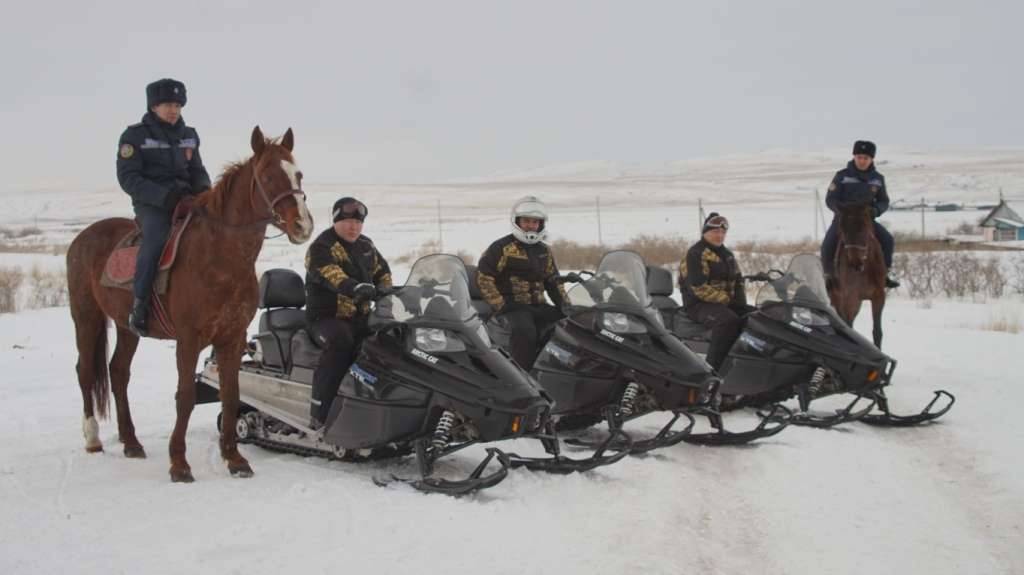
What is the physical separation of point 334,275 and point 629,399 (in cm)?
247

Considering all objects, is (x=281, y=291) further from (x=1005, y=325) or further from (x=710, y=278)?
(x=1005, y=325)

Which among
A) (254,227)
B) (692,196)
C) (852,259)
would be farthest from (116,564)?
(692,196)

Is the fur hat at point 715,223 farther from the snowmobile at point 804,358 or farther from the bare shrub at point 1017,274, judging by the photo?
the bare shrub at point 1017,274

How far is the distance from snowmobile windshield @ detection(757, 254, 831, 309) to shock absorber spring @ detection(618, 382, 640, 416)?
2.00 m

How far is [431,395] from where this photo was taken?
6.14 m

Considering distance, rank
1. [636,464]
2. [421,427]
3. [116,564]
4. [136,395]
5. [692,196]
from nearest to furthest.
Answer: [116,564]
[421,427]
[636,464]
[136,395]
[692,196]

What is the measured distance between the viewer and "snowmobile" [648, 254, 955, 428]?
328 inches

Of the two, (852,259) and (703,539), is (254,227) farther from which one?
(852,259)

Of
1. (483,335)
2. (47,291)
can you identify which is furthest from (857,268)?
(47,291)

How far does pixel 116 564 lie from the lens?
15.4 feet

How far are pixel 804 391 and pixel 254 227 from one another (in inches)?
188

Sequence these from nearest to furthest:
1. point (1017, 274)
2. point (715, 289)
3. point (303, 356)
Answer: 1. point (303, 356)
2. point (715, 289)
3. point (1017, 274)

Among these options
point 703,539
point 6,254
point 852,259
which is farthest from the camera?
point 6,254

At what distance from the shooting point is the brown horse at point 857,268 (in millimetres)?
10734
